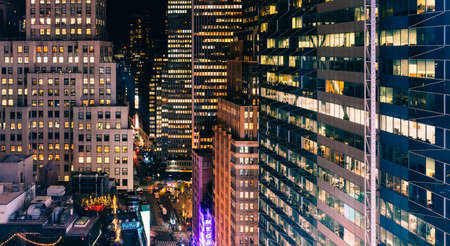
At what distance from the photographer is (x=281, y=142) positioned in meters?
112

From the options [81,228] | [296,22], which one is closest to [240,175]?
[81,228]

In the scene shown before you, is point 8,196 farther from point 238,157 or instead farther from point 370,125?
point 370,125

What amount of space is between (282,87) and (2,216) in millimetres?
65940

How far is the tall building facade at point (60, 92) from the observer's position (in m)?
184

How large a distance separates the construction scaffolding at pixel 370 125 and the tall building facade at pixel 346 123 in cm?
83

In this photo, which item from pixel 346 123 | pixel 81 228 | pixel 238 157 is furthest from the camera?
pixel 238 157

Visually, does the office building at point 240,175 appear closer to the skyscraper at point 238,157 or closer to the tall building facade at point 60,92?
the skyscraper at point 238,157

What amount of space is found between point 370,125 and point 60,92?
450 ft

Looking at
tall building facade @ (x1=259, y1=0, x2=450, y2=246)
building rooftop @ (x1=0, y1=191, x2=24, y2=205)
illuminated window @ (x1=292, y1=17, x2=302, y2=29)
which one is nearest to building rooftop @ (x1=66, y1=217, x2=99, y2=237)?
building rooftop @ (x1=0, y1=191, x2=24, y2=205)

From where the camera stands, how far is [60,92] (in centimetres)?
18988

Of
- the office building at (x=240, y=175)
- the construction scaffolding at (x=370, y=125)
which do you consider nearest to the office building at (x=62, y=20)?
the office building at (x=240, y=175)

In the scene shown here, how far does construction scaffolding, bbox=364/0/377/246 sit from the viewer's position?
69938 mm

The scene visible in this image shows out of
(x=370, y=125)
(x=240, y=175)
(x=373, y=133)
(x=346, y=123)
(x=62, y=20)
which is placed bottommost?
(x=240, y=175)

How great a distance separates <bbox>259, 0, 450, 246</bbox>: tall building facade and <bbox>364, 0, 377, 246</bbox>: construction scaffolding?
0.83 metres
